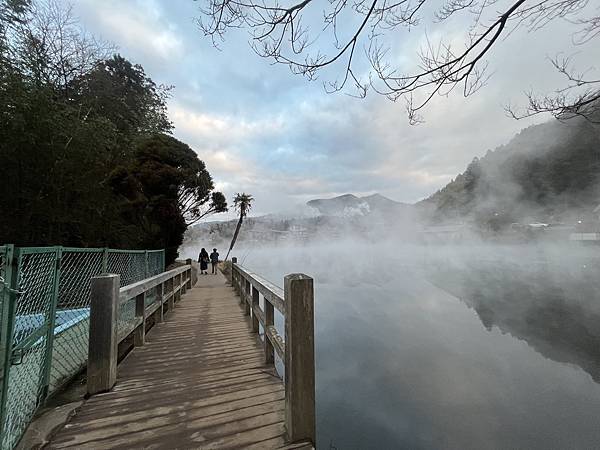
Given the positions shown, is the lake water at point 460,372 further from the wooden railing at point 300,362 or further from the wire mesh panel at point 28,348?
the wire mesh panel at point 28,348

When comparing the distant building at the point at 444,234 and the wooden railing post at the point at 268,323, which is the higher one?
the distant building at the point at 444,234

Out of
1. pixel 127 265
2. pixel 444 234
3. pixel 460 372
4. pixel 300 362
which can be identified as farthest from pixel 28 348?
pixel 444 234

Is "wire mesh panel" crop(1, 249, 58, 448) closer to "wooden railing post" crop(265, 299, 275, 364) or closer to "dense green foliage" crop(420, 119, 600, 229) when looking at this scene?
"wooden railing post" crop(265, 299, 275, 364)

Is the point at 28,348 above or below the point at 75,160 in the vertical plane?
below

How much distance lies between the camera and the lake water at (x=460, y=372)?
491 centimetres

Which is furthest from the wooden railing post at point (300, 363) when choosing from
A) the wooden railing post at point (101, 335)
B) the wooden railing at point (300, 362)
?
the wooden railing post at point (101, 335)

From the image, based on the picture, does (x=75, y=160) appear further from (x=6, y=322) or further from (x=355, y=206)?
(x=355, y=206)

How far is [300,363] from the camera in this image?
62.8 inches

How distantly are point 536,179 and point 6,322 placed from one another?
6039 centimetres

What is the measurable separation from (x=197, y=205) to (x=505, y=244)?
55.3m

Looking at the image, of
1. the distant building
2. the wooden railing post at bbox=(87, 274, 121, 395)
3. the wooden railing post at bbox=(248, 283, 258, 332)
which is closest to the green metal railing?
the wooden railing post at bbox=(87, 274, 121, 395)

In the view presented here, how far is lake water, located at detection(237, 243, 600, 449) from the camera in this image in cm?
491

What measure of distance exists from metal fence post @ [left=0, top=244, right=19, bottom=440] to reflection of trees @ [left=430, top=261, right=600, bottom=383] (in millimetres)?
11188

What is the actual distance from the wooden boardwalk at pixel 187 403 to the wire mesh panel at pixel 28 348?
0.26 m
